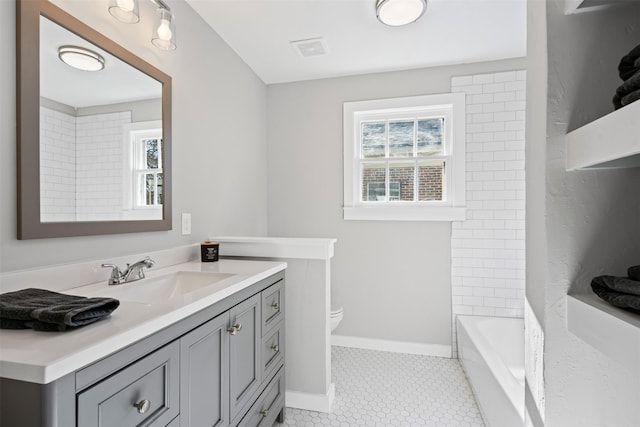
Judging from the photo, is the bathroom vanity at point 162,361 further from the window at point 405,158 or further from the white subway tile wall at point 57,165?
the window at point 405,158

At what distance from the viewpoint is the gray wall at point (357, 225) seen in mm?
2814

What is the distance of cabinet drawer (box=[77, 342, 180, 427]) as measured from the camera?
2.38 feet

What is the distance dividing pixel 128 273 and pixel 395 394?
5.95ft

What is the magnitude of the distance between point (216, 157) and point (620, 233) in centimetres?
214

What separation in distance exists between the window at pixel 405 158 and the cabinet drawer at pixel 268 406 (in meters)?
1.57

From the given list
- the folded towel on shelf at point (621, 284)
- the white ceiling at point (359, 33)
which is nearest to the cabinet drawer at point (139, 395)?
the folded towel on shelf at point (621, 284)

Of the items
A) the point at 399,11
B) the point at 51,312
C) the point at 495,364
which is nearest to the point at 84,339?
the point at 51,312

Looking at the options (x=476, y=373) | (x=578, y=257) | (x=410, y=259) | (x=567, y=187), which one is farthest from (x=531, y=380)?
(x=410, y=259)

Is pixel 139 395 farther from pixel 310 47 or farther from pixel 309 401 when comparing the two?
pixel 310 47

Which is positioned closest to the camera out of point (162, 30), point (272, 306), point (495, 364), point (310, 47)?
point (162, 30)

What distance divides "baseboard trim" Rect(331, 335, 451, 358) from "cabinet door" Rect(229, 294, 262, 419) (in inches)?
61.8

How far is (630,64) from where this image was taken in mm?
645

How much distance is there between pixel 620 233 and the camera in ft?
2.46

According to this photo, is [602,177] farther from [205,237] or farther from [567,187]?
[205,237]
